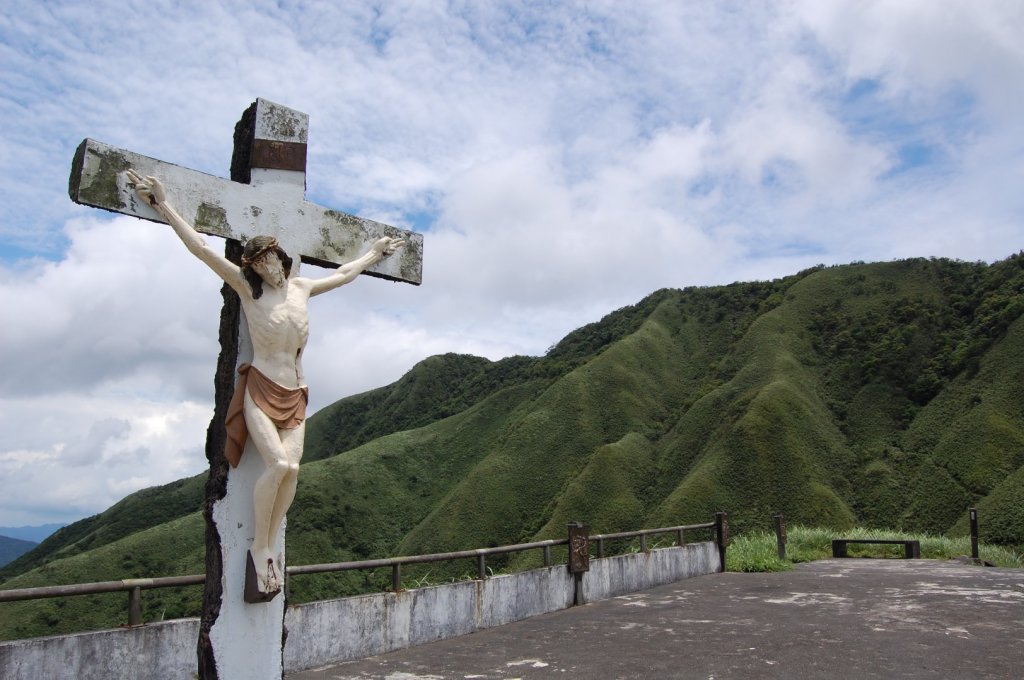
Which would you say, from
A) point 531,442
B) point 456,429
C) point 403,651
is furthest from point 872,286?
point 403,651

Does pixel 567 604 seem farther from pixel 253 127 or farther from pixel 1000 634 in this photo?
pixel 253 127

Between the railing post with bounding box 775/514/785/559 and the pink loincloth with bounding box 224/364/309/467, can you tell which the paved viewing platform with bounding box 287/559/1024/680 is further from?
the railing post with bounding box 775/514/785/559

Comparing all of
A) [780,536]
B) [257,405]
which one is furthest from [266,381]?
[780,536]

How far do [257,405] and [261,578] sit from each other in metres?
0.82

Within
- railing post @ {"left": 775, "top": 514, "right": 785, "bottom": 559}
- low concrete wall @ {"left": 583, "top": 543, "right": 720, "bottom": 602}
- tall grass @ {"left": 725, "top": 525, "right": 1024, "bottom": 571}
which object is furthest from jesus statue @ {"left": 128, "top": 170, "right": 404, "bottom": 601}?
railing post @ {"left": 775, "top": 514, "right": 785, "bottom": 559}

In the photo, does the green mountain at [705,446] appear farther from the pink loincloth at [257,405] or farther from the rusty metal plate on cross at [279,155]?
the rusty metal plate on cross at [279,155]

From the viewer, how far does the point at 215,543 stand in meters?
3.83

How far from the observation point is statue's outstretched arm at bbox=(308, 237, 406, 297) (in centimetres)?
421

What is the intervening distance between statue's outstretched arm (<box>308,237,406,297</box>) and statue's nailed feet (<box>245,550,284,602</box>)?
1.33m

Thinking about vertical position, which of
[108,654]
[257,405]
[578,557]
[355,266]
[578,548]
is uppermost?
[355,266]

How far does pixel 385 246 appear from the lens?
4.64 meters

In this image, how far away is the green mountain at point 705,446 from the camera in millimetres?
49969

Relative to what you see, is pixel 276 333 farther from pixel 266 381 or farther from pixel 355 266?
pixel 355 266

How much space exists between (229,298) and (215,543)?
1220 millimetres
